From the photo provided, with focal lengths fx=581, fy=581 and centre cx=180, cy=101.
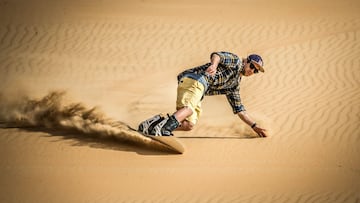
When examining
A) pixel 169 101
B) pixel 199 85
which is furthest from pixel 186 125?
pixel 169 101

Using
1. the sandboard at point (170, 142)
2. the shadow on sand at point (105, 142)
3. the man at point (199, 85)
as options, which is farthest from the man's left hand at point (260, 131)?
the shadow on sand at point (105, 142)

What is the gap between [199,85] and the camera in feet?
25.7

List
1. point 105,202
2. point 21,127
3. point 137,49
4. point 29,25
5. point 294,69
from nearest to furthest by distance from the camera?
point 105,202 < point 21,127 < point 294,69 < point 137,49 < point 29,25

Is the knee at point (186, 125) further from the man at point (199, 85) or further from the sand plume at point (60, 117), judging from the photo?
the sand plume at point (60, 117)

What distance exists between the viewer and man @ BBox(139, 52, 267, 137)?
7.65 metres

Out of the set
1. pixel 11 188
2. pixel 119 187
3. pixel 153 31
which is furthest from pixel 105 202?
pixel 153 31

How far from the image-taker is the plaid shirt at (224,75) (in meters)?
7.94

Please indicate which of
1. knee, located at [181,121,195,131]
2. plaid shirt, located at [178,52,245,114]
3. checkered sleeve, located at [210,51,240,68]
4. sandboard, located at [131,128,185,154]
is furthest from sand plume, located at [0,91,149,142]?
checkered sleeve, located at [210,51,240,68]

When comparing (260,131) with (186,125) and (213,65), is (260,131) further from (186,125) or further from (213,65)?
(213,65)

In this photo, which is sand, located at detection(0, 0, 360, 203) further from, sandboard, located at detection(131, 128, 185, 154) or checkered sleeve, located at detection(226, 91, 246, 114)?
checkered sleeve, located at detection(226, 91, 246, 114)

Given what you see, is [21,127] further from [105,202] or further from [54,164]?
[105,202]

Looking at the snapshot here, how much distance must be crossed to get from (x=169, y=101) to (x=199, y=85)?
3.29m

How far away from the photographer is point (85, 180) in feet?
22.7

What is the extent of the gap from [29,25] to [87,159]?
833cm
